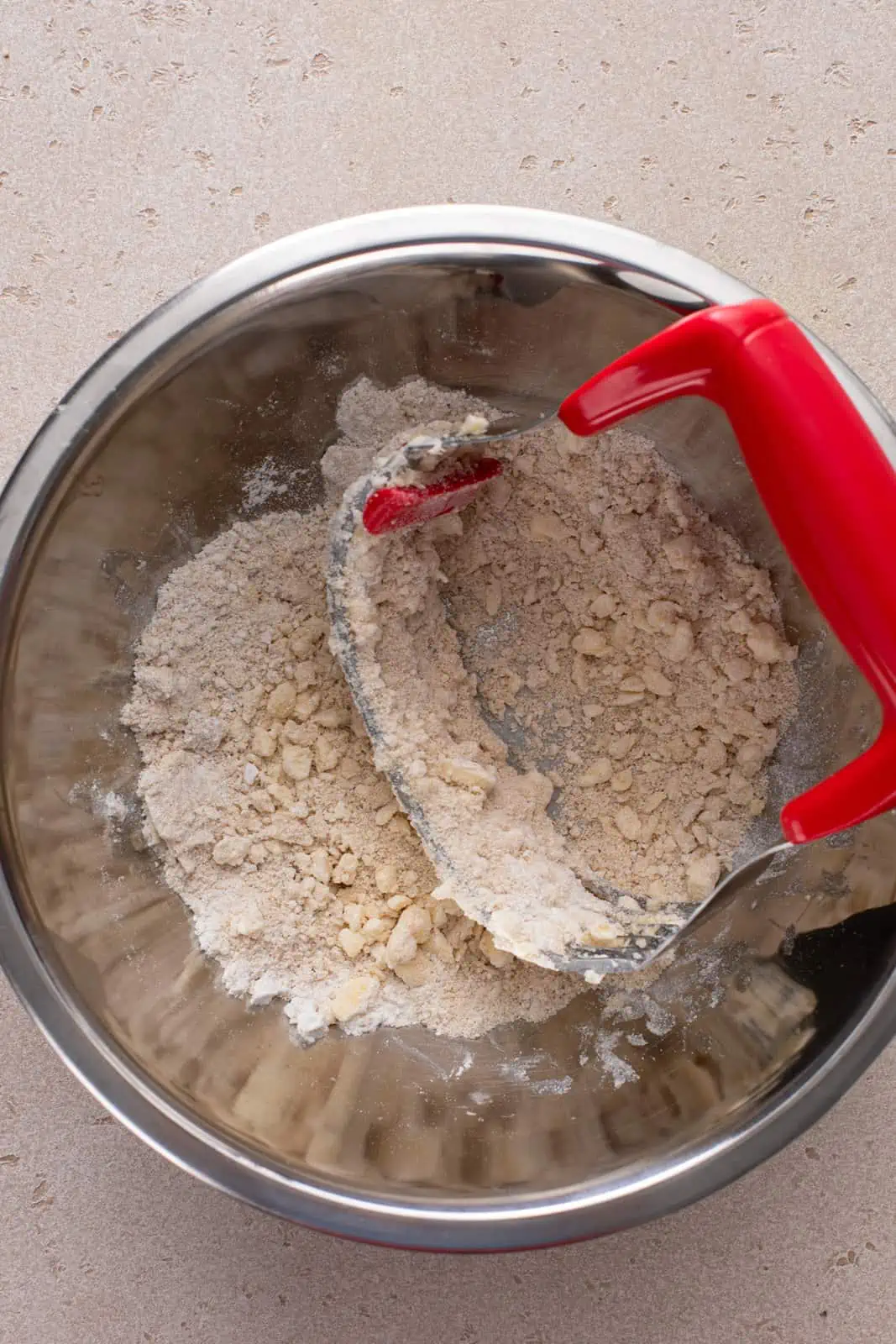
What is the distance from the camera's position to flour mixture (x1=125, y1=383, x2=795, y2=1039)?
0.98 m

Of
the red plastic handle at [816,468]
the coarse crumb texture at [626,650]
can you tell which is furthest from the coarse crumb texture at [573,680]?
the red plastic handle at [816,468]

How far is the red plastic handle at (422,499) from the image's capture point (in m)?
0.92

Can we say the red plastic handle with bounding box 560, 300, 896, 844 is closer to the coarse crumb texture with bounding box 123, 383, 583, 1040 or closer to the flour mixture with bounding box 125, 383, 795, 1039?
the flour mixture with bounding box 125, 383, 795, 1039

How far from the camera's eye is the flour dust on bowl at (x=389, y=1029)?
2.70 feet

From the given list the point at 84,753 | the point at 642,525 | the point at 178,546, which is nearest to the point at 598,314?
the point at 642,525

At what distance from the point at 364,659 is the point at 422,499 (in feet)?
Answer: 0.56

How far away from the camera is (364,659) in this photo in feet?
3.20

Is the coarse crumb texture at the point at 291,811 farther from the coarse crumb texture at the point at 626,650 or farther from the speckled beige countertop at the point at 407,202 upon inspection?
the speckled beige countertop at the point at 407,202

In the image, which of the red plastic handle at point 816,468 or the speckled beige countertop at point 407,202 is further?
the speckled beige countertop at point 407,202

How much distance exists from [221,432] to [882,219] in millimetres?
725

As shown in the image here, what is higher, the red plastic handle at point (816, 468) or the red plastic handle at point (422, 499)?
the red plastic handle at point (422, 499)

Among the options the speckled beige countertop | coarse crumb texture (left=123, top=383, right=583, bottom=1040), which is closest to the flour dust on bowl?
coarse crumb texture (left=123, top=383, right=583, bottom=1040)

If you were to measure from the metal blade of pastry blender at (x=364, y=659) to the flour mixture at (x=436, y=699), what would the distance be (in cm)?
4

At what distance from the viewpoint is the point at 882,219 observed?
1.02 m
